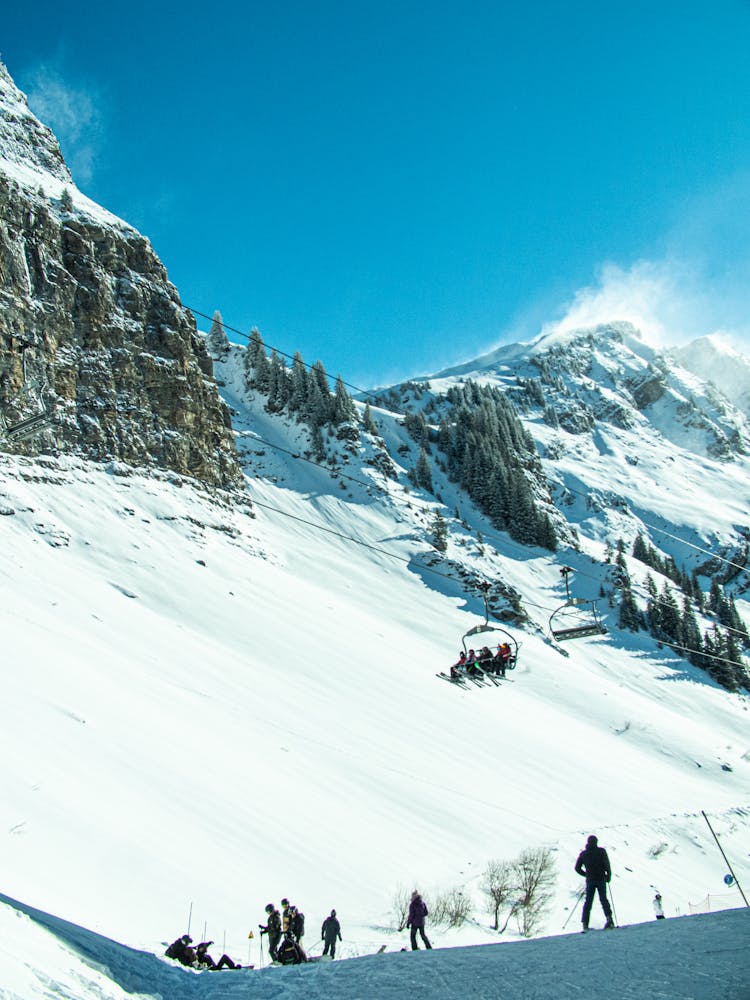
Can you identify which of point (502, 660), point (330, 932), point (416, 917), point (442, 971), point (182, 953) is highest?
point (502, 660)

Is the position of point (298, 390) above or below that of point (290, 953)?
above

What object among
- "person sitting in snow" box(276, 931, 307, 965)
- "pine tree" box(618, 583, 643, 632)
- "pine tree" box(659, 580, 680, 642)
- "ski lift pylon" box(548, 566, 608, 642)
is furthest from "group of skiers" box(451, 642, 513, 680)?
"pine tree" box(659, 580, 680, 642)

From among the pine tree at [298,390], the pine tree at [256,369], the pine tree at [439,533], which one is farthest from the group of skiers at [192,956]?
the pine tree at [256,369]

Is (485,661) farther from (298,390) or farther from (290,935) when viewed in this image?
(298,390)

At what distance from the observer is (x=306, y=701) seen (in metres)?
33.4

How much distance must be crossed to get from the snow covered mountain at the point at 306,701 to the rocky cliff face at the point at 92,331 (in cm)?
64

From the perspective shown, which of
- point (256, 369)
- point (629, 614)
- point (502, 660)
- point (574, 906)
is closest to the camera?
point (574, 906)

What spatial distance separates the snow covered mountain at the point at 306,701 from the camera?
648 inches

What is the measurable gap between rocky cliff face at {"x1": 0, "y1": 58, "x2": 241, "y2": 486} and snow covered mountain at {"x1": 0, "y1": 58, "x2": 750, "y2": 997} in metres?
0.64

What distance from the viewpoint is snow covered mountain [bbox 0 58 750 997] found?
16.5 meters

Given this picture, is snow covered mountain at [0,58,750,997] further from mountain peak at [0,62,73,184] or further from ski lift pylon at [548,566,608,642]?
mountain peak at [0,62,73,184]

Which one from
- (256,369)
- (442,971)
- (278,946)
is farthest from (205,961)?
(256,369)

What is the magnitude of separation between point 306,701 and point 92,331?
155 ft

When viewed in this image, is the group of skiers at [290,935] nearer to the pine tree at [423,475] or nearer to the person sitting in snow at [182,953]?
the person sitting in snow at [182,953]
